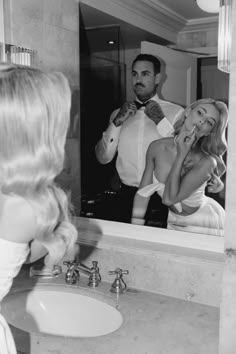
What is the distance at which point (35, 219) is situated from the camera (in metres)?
0.92

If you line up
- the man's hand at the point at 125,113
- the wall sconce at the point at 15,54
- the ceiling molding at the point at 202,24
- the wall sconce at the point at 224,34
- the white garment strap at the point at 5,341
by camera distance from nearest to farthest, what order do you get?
the white garment strap at the point at 5,341, the wall sconce at the point at 224,34, the ceiling molding at the point at 202,24, the man's hand at the point at 125,113, the wall sconce at the point at 15,54

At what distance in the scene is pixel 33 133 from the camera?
864 mm

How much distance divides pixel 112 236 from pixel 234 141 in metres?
0.86

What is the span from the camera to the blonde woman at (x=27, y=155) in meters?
0.84

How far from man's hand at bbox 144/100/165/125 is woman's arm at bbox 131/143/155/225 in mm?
93

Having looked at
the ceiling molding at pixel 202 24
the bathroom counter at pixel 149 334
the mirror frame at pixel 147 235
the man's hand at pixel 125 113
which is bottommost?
the bathroom counter at pixel 149 334

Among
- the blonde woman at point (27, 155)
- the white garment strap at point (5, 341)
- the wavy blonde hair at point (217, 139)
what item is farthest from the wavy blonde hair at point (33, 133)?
the wavy blonde hair at point (217, 139)

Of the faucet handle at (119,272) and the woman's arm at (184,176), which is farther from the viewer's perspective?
the faucet handle at (119,272)

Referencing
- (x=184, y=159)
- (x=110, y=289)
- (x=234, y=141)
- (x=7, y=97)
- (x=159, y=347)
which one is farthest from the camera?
(x=110, y=289)

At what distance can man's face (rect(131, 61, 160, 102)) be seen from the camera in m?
1.52

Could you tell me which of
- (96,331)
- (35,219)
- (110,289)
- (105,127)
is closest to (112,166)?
(105,127)

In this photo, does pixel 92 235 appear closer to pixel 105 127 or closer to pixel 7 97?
pixel 105 127

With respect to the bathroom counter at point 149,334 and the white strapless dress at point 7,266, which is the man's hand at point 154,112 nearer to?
the bathroom counter at point 149,334

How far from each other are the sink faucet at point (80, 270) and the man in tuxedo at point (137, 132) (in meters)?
0.22
